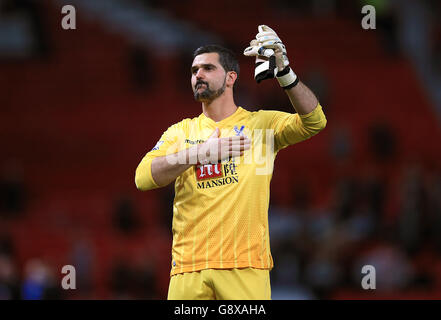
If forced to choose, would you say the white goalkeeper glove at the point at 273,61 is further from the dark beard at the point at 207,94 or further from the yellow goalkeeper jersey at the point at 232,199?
the dark beard at the point at 207,94

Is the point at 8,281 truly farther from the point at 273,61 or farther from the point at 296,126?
the point at 273,61

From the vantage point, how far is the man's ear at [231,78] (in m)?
5.74

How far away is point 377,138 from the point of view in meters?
14.6

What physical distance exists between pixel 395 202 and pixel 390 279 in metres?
2.48

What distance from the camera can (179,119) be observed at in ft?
52.6

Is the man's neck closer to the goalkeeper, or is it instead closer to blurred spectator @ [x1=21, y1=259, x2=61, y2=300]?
the goalkeeper

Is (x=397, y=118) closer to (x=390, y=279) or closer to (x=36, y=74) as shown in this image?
(x=390, y=279)

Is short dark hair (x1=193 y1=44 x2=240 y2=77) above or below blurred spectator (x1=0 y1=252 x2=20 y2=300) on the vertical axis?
above

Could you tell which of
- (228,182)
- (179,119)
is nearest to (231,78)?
(228,182)

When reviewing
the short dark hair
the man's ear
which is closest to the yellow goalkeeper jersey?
the man's ear

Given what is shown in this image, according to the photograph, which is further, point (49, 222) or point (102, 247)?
point (49, 222)

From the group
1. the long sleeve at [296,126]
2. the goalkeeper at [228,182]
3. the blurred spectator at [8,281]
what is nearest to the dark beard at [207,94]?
Result: the goalkeeper at [228,182]

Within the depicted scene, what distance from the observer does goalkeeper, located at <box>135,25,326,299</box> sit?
17.0 ft
